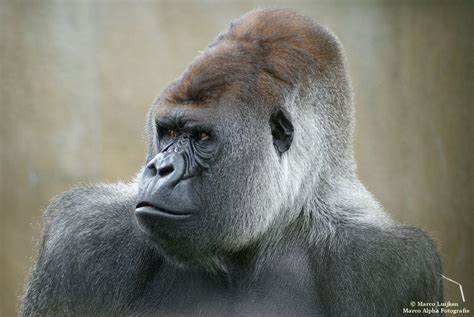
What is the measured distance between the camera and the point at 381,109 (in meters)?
8.41

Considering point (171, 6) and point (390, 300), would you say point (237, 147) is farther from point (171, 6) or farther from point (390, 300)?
point (171, 6)

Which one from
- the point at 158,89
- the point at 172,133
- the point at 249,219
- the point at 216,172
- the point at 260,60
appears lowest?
the point at 249,219

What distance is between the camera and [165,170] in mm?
4305

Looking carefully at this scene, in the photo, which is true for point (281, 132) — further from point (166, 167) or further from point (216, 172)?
point (166, 167)

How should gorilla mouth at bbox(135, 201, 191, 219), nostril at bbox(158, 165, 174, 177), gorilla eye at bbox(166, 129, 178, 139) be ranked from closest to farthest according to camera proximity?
gorilla mouth at bbox(135, 201, 191, 219), nostril at bbox(158, 165, 174, 177), gorilla eye at bbox(166, 129, 178, 139)

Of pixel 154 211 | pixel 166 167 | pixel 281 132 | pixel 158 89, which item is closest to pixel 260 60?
pixel 281 132

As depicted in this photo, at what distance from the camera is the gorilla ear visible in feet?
15.2

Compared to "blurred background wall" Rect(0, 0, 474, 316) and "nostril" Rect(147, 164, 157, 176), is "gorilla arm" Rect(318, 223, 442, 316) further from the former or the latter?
"blurred background wall" Rect(0, 0, 474, 316)

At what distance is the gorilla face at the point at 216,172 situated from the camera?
431 cm

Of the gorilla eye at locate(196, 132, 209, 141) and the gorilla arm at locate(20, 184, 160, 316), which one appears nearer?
the gorilla eye at locate(196, 132, 209, 141)

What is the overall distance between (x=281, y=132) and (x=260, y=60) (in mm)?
486

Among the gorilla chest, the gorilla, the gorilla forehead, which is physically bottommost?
the gorilla chest

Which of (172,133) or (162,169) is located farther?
(172,133)

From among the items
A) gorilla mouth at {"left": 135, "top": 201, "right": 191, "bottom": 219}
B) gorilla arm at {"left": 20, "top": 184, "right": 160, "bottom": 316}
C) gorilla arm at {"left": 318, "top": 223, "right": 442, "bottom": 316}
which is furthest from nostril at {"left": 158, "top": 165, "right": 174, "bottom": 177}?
gorilla arm at {"left": 318, "top": 223, "right": 442, "bottom": 316}
